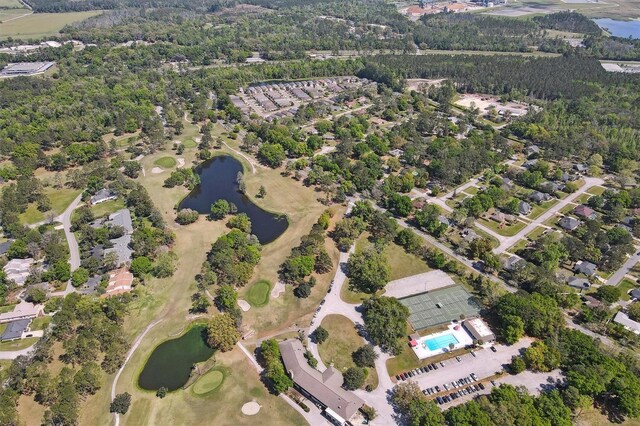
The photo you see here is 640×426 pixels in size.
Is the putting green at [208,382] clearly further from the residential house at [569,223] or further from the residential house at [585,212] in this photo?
the residential house at [585,212]

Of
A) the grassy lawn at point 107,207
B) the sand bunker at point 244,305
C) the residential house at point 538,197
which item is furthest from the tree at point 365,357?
the grassy lawn at point 107,207

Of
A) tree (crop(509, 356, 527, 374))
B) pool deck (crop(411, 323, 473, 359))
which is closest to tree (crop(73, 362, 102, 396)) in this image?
pool deck (crop(411, 323, 473, 359))

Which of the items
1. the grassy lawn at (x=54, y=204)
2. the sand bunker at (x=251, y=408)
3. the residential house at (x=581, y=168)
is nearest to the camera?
the sand bunker at (x=251, y=408)

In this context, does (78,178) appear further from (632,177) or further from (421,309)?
(632,177)

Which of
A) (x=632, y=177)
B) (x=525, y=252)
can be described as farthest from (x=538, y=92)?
(x=525, y=252)

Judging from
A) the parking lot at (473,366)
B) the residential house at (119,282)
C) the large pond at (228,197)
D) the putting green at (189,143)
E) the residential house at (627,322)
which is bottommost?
the parking lot at (473,366)

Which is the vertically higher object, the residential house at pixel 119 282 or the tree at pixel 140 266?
the tree at pixel 140 266

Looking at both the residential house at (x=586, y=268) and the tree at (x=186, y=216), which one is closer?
the residential house at (x=586, y=268)

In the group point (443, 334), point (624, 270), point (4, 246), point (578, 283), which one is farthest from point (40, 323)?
point (624, 270)
